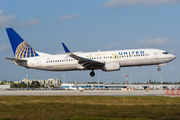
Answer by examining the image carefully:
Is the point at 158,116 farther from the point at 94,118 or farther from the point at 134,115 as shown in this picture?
the point at 94,118

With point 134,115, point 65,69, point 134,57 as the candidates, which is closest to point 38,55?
point 65,69

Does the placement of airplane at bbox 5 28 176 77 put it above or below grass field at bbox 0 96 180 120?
above

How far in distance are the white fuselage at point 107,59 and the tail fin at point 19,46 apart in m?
2.08

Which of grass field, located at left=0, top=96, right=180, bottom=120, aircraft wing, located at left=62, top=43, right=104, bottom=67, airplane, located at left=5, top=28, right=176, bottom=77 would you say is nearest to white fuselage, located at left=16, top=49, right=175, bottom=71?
airplane, located at left=5, top=28, right=176, bottom=77

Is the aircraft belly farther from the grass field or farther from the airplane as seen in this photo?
the grass field

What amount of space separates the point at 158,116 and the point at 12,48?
149 feet

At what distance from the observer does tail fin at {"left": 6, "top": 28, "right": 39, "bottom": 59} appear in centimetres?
5809

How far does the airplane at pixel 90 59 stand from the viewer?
170 ft

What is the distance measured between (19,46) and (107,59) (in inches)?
795

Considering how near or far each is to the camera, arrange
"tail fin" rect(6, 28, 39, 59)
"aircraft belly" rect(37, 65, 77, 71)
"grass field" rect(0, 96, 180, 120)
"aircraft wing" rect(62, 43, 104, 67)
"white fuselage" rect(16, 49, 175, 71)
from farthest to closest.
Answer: "tail fin" rect(6, 28, 39, 59), "aircraft belly" rect(37, 65, 77, 71), "white fuselage" rect(16, 49, 175, 71), "aircraft wing" rect(62, 43, 104, 67), "grass field" rect(0, 96, 180, 120)

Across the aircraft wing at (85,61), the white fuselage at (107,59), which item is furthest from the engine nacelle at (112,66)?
the aircraft wing at (85,61)

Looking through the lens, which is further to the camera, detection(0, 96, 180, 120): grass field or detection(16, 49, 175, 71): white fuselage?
detection(16, 49, 175, 71): white fuselage

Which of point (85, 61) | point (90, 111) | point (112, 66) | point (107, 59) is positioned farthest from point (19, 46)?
point (90, 111)

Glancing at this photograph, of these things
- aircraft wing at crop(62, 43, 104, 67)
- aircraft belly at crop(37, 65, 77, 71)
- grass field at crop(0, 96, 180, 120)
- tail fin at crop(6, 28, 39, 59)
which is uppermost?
tail fin at crop(6, 28, 39, 59)
